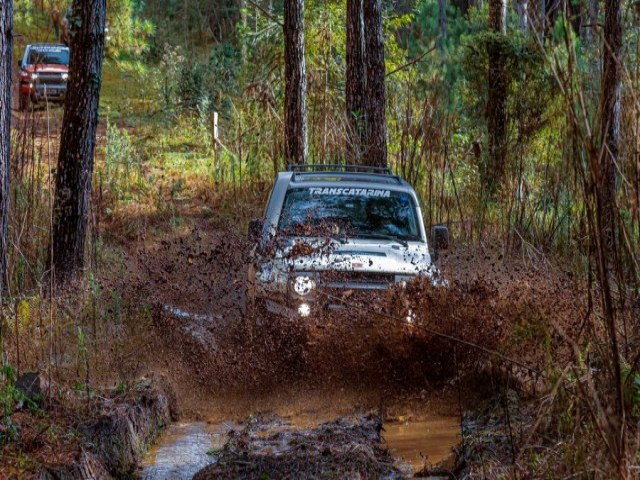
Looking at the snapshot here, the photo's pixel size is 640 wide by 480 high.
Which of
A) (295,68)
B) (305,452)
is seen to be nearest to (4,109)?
(305,452)

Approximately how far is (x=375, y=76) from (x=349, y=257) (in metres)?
8.95

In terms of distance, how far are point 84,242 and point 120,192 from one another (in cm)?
638

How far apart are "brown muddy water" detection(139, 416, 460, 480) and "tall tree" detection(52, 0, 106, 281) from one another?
3925mm

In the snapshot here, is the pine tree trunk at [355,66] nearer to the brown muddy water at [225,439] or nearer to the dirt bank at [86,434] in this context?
the brown muddy water at [225,439]

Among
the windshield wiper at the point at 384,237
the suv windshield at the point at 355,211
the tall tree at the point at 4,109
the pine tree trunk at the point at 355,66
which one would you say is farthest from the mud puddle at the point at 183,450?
the pine tree trunk at the point at 355,66

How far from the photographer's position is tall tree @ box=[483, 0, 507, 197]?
1513cm

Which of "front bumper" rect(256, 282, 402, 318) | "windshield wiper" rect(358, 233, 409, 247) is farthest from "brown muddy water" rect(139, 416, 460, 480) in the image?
"windshield wiper" rect(358, 233, 409, 247)

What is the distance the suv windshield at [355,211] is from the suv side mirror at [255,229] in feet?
0.91

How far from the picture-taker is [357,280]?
9.20 m

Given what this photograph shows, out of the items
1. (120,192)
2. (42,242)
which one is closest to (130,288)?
(42,242)

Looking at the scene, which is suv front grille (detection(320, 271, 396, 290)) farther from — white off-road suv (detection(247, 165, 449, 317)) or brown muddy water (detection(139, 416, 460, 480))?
brown muddy water (detection(139, 416, 460, 480))

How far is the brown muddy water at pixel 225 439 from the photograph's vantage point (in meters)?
7.34

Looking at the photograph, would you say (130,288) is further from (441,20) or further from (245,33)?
(441,20)

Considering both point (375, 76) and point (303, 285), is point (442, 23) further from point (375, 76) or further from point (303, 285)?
point (303, 285)
